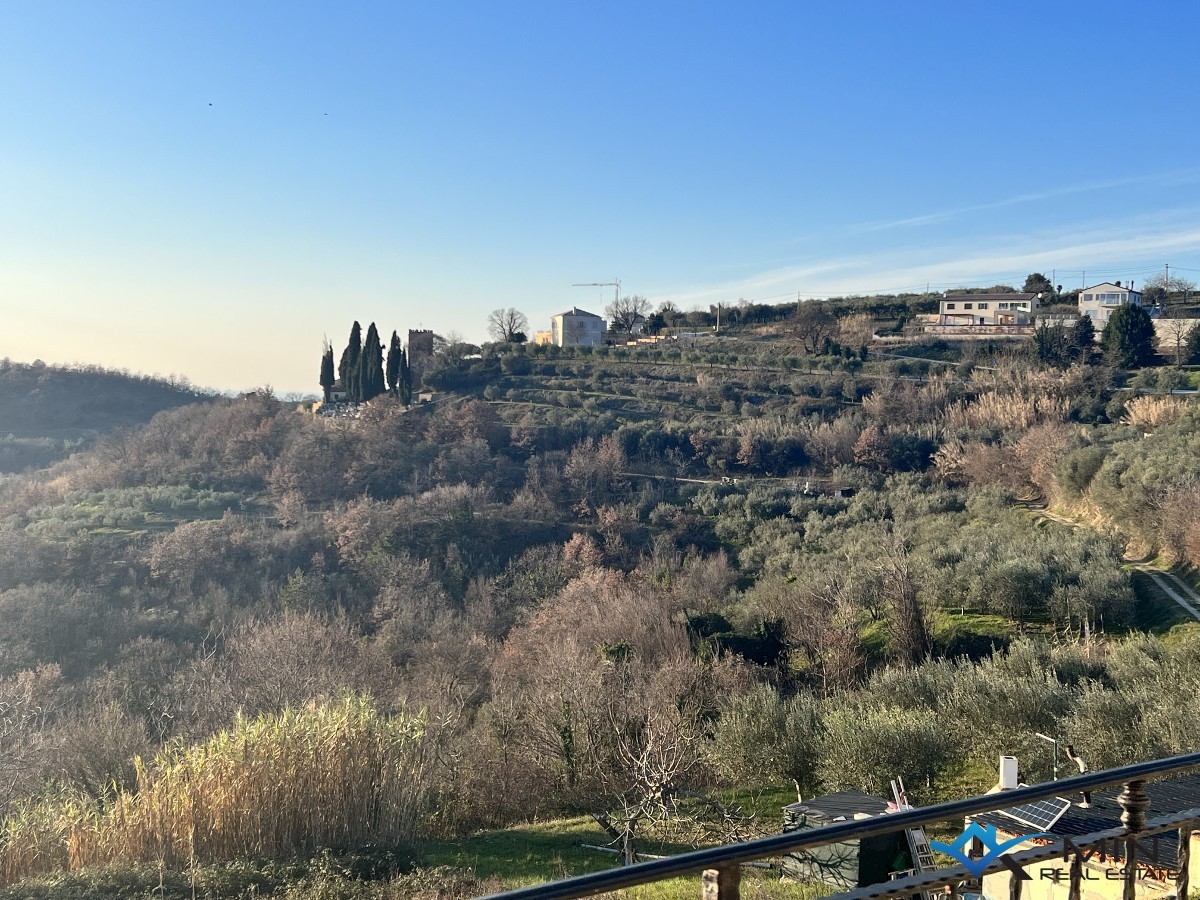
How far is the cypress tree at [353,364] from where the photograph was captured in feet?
153

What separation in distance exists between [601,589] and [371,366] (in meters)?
25.5

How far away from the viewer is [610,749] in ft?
45.9

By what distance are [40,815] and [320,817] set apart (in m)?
3.34

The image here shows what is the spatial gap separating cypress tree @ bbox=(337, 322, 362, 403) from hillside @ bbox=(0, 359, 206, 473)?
56.2 ft

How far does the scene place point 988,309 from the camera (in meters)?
58.1

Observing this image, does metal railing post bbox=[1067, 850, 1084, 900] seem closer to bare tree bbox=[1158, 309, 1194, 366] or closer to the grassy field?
the grassy field

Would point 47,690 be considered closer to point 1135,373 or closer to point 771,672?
point 771,672

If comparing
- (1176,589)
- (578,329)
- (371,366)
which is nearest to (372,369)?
(371,366)

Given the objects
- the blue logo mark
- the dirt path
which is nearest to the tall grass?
the blue logo mark

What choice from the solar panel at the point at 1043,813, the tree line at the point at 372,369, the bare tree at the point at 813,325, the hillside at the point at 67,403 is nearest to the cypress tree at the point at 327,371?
the tree line at the point at 372,369

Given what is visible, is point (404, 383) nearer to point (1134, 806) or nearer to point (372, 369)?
point (372, 369)

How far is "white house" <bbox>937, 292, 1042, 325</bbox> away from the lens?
54.7 meters

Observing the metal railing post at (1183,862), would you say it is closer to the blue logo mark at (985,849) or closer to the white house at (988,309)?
the blue logo mark at (985,849)

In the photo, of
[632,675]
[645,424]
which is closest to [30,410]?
[645,424]
